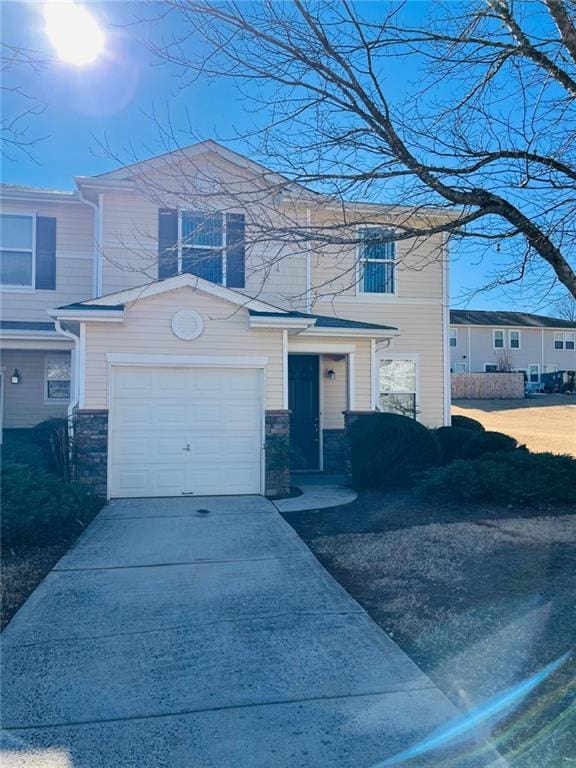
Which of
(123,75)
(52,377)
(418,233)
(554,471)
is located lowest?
(554,471)

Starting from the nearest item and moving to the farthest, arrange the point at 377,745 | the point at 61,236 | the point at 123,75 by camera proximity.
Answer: the point at 377,745
the point at 123,75
the point at 61,236

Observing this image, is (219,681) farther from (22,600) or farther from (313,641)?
(22,600)

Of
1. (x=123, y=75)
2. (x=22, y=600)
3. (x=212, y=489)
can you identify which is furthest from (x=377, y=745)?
(x=212, y=489)

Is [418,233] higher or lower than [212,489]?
higher

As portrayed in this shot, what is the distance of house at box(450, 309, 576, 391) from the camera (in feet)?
140

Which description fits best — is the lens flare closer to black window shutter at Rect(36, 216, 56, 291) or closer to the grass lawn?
the grass lawn

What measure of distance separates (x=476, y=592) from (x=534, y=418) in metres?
25.3

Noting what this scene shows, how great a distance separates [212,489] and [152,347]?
8.81 feet

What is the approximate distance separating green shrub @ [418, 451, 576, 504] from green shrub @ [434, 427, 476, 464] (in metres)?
2.48

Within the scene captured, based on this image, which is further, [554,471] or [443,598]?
[554,471]

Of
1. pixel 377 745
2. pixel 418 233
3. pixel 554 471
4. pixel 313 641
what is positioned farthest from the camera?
pixel 554 471

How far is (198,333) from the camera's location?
9.73 meters

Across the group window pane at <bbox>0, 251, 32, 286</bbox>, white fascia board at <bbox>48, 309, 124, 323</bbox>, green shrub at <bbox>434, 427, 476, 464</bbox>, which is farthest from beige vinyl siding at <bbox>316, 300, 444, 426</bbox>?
window pane at <bbox>0, 251, 32, 286</bbox>

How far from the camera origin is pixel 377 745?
9.71ft
